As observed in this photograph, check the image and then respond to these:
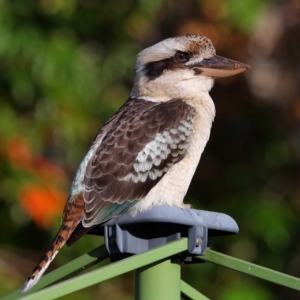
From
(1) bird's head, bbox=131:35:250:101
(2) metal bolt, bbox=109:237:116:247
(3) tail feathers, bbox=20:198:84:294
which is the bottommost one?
(3) tail feathers, bbox=20:198:84:294

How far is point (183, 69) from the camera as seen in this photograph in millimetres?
4102

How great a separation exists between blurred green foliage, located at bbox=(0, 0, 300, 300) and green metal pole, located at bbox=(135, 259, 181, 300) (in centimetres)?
233

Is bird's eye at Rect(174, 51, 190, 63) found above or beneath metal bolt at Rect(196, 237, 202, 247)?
above

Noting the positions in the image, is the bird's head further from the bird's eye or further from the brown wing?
the brown wing

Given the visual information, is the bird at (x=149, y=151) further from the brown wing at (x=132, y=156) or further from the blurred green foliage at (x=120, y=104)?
the blurred green foliage at (x=120, y=104)

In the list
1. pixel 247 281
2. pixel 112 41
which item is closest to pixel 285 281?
pixel 247 281

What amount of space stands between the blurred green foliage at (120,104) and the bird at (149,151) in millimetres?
1438

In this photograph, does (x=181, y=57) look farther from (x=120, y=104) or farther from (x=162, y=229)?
(x=120, y=104)

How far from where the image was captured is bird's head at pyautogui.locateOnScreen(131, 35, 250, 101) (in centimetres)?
404

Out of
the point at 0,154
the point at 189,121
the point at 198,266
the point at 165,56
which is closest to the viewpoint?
the point at 189,121

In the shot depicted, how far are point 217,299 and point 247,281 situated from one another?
0.23 m

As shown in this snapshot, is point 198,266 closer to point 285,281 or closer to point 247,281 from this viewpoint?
point 247,281

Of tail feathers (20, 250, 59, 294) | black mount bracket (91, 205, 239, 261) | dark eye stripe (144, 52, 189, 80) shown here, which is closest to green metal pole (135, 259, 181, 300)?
black mount bracket (91, 205, 239, 261)

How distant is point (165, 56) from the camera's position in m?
4.18
